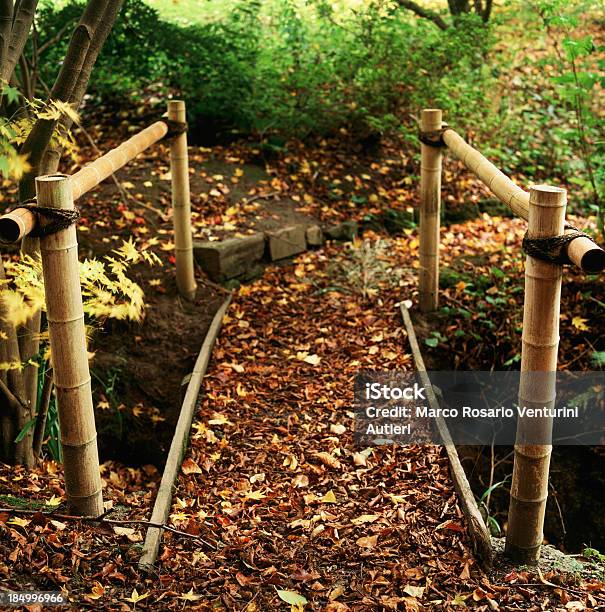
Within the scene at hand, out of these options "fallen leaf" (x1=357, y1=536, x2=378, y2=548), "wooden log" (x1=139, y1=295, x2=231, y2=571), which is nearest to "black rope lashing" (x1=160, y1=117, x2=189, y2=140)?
"wooden log" (x1=139, y1=295, x2=231, y2=571)

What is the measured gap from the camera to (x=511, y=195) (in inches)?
115

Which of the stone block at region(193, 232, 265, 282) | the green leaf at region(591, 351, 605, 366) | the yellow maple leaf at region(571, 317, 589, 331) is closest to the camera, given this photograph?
the green leaf at region(591, 351, 605, 366)

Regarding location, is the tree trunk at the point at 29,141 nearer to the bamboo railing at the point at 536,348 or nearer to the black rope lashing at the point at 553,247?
the bamboo railing at the point at 536,348

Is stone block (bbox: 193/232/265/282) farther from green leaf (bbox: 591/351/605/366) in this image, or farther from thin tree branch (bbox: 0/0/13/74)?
green leaf (bbox: 591/351/605/366)

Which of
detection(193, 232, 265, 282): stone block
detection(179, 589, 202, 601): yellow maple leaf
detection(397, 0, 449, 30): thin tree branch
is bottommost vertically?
detection(179, 589, 202, 601): yellow maple leaf

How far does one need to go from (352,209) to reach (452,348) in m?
2.29

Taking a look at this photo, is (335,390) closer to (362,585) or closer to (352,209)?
(362,585)

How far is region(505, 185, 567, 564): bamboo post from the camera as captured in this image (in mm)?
2445

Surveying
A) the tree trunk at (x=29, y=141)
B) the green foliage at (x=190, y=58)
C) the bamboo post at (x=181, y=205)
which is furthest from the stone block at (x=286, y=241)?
the tree trunk at (x=29, y=141)

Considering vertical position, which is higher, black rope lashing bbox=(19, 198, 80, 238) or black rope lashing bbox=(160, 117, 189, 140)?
black rope lashing bbox=(160, 117, 189, 140)

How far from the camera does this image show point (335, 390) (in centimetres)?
399

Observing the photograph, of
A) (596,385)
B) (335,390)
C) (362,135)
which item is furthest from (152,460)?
(362,135)

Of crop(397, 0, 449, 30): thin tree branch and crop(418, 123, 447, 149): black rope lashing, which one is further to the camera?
crop(397, 0, 449, 30): thin tree branch

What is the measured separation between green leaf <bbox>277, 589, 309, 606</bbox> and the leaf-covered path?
0.08 feet
